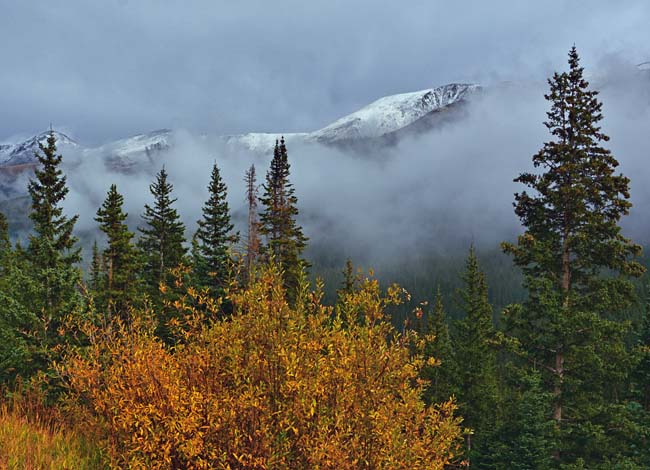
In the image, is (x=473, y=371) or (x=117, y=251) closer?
(x=117, y=251)

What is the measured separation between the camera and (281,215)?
34969 mm

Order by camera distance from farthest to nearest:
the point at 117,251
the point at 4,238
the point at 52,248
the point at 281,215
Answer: the point at 4,238 < the point at 281,215 < the point at 117,251 < the point at 52,248

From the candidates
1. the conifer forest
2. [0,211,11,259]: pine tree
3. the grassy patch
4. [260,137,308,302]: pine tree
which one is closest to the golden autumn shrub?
the conifer forest

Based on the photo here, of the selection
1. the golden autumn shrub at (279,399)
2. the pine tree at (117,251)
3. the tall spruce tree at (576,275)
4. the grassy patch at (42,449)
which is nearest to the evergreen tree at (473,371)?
the tall spruce tree at (576,275)

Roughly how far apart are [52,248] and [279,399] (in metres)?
18.9

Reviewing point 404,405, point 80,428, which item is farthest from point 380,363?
point 80,428

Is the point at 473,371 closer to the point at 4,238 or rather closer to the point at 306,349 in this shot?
the point at 306,349

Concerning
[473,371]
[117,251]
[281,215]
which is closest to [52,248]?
[117,251]

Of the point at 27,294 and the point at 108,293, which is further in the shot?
the point at 108,293

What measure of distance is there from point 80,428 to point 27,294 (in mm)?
14334

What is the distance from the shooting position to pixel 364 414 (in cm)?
480

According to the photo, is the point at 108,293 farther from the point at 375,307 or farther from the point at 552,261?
→ the point at 375,307

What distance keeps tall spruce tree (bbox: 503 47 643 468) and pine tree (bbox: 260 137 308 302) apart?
777 inches

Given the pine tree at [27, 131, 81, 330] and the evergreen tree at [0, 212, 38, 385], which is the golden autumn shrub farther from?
the pine tree at [27, 131, 81, 330]
